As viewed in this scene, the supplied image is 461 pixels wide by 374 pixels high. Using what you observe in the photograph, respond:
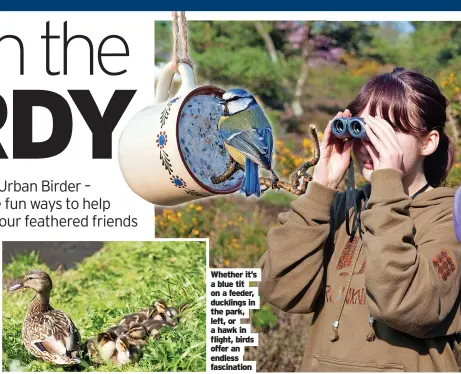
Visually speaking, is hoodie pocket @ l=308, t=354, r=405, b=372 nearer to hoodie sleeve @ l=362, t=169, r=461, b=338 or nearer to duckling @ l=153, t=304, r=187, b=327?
hoodie sleeve @ l=362, t=169, r=461, b=338

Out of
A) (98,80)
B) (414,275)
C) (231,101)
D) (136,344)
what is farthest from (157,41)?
(414,275)

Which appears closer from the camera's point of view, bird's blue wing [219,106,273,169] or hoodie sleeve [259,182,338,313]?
hoodie sleeve [259,182,338,313]

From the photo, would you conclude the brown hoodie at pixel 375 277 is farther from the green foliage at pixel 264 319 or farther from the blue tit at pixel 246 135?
the green foliage at pixel 264 319

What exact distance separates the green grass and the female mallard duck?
24mm

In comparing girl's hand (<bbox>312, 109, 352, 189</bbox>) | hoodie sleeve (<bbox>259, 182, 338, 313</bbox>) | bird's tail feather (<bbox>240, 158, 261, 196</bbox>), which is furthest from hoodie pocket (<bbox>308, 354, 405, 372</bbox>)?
bird's tail feather (<bbox>240, 158, 261, 196</bbox>)

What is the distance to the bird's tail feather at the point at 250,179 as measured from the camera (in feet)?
6.95

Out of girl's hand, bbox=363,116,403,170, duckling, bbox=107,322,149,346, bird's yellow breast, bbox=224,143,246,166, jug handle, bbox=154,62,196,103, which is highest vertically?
jug handle, bbox=154,62,196,103

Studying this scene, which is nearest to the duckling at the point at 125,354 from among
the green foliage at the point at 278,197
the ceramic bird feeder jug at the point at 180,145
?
the ceramic bird feeder jug at the point at 180,145

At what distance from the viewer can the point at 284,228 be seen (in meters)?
1.70

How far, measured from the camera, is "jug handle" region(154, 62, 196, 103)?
2150 mm

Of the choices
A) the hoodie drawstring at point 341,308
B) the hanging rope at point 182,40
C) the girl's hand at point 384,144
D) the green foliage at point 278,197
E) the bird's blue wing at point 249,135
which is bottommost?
the hoodie drawstring at point 341,308

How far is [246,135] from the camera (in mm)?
2090

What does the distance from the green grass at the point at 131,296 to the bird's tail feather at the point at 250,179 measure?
1.15 feet

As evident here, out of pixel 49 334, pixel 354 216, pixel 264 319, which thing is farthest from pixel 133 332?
pixel 354 216
